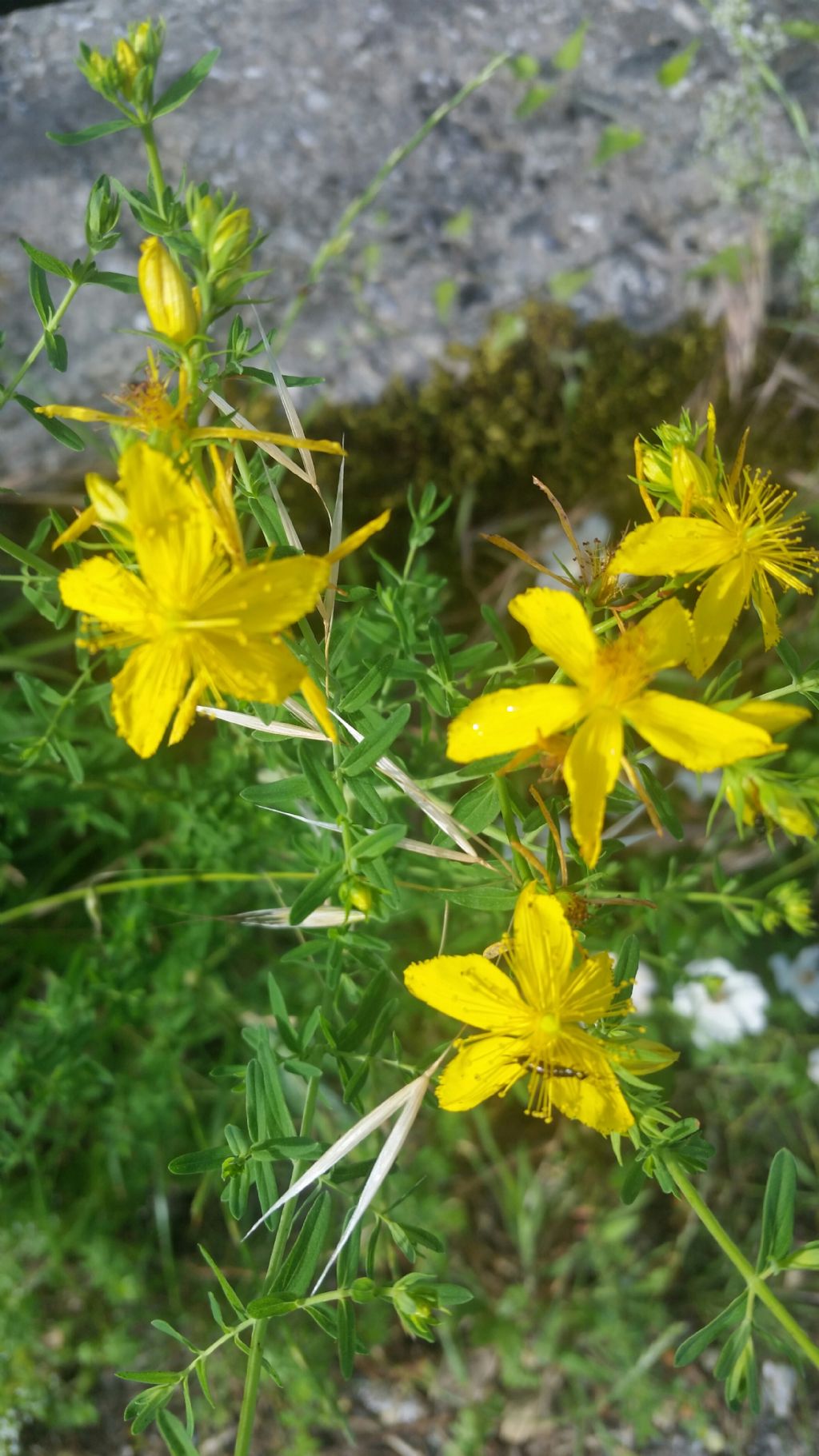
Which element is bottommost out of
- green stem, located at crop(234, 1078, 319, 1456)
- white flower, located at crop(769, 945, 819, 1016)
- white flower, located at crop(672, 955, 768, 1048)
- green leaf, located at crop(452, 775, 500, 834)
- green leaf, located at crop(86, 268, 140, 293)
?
white flower, located at crop(769, 945, 819, 1016)

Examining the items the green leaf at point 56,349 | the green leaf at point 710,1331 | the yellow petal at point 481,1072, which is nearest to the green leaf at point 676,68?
the green leaf at point 56,349

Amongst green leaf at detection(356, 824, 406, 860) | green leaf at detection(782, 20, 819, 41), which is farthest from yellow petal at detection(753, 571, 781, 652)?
green leaf at detection(782, 20, 819, 41)

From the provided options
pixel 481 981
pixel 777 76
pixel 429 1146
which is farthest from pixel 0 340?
pixel 777 76

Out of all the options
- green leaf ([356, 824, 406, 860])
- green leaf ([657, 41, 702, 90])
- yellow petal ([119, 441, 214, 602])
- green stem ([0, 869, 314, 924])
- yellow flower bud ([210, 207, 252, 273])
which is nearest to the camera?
yellow petal ([119, 441, 214, 602])

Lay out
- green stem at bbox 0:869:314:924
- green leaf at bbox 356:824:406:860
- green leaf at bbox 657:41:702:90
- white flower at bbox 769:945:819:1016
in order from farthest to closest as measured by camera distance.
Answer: green leaf at bbox 657:41:702:90 < white flower at bbox 769:945:819:1016 < green stem at bbox 0:869:314:924 < green leaf at bbox 356:824:406:860

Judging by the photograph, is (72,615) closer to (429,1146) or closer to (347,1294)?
(347,1294)

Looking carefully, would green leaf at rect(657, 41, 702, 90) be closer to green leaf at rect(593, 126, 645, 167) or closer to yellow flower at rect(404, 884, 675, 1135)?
green leaf at rect(593, 126, 645, 167)

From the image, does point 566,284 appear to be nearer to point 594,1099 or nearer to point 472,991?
point 472,991
